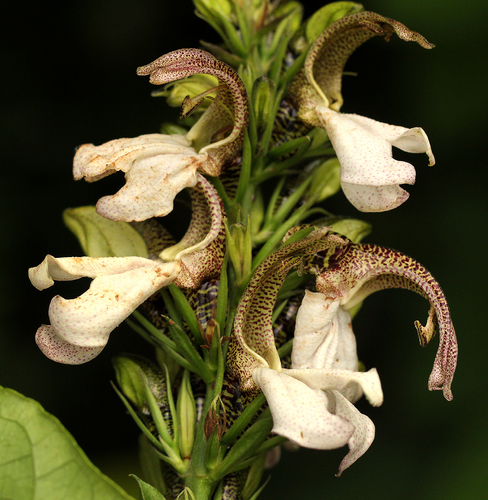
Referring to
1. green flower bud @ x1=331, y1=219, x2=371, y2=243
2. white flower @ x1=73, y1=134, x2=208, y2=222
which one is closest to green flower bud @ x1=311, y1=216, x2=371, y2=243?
green flower bud @ x1=331, y1=219, x2=371, y2=243

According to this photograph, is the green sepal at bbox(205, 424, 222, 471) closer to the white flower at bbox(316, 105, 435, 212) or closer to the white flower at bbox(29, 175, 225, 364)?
the white flower at bbox(29, 175, 225, 364)

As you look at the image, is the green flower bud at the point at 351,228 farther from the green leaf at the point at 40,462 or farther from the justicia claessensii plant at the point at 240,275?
the green leaf at the point at 40,462

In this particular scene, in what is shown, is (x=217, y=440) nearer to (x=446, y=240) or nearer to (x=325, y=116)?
(x=325, y=116)

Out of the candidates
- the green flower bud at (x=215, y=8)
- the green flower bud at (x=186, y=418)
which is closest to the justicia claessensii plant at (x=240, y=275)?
the green flower bud at (x=186, y=418)

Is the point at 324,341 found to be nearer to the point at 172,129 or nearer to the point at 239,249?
the point at 239,249

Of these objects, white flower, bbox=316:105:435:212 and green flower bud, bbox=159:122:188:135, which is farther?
green flower bud, bbox=159:122:188:135

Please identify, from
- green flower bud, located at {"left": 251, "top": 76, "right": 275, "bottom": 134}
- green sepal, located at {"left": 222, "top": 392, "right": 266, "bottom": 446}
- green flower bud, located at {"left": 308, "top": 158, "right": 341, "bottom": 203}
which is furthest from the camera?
green flower bud, located at {"left": 308, "top": 158, "right": 341, "bottom": 203}

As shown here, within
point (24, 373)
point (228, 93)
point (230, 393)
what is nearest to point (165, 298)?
point (230, 393)
